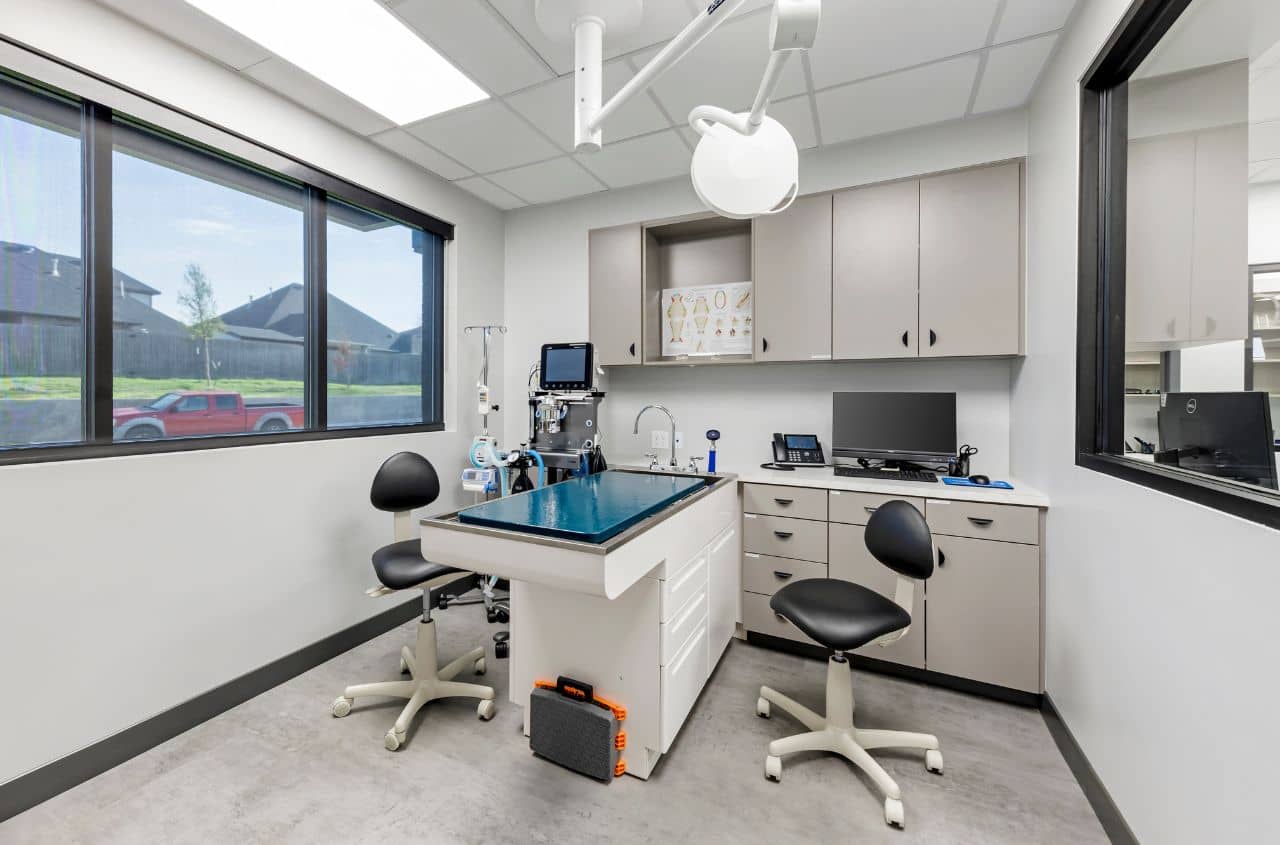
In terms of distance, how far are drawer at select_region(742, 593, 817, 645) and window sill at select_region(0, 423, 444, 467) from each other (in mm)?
2284

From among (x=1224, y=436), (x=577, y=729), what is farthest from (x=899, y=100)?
(x=577, y=729)

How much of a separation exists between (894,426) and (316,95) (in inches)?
131

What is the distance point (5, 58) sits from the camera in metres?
1.62

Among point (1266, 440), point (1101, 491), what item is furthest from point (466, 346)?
point (1266, 440)

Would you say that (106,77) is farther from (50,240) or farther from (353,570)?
(353,570)

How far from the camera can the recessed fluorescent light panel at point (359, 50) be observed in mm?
1873

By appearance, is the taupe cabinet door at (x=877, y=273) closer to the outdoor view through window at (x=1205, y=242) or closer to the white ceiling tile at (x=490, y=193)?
the outdoor view through window at (x=1205, y=242)

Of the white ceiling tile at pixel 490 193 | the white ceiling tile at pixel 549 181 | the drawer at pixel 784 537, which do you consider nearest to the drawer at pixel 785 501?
the drawer at pixel 784 537

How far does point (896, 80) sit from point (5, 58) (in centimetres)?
327

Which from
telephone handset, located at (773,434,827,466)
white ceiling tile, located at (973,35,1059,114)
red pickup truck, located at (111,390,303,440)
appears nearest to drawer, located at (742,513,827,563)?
telephone handset, located at (773,434,827,466)

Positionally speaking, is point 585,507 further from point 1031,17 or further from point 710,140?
point 1031,17

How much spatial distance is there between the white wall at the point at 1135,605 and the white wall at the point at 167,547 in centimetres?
289

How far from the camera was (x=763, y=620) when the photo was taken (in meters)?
2.67

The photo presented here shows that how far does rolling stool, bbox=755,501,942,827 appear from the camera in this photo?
1708mm
